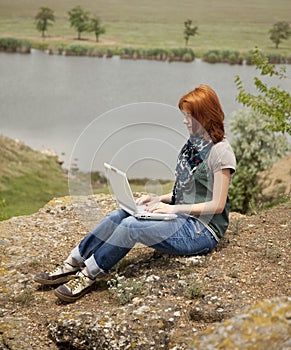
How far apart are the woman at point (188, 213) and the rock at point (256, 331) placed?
108 centimetres

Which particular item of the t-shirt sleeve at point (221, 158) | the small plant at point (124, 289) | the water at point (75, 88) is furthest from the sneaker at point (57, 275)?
the water at point (75, 88)

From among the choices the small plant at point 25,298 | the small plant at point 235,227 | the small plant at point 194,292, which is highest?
the small plant at point 235,227

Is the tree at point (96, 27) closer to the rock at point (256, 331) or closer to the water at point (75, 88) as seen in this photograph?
the water at point (75, 88)

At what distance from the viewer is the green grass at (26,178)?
1051 centimetres

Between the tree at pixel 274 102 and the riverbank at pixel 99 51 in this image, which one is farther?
the riverbank at pixel 99 51

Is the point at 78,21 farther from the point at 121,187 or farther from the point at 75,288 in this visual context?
the point at 75,288

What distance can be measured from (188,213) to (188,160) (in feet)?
1.16

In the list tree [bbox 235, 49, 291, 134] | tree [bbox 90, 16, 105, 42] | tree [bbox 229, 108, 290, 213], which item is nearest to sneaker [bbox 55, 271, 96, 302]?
tree [bbox 235, 49, 291, 134]

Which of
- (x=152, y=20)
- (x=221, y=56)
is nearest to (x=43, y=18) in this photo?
(x=152, y=20)

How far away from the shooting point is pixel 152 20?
53.0ft

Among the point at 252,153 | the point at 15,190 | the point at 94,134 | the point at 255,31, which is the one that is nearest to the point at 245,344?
the point at 94,134

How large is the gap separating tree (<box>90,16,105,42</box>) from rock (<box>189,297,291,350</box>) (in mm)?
13666

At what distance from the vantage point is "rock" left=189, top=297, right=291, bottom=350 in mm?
2703

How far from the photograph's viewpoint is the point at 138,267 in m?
4.29
